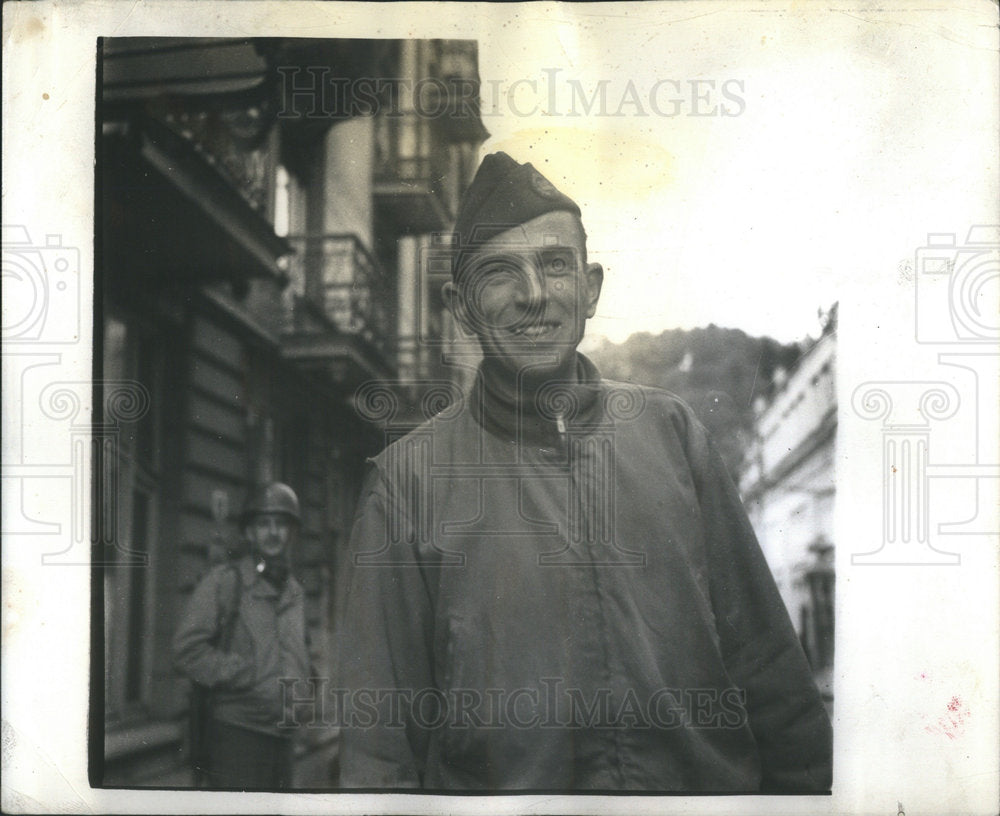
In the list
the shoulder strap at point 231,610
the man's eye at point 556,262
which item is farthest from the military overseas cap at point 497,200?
the shoulder strap at point 231,610

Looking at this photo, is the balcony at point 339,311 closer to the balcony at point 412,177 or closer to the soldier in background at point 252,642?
the balcony at point 412,177

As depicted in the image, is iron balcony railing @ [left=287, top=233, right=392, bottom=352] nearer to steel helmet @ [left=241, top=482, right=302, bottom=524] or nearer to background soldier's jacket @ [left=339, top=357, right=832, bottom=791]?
background soldier's jacket @ [left=339, top=357, right=832, bottom=791]

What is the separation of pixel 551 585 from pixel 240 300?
1.33 m

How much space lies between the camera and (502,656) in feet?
→ 9.12

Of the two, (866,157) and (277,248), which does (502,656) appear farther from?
(866,157)

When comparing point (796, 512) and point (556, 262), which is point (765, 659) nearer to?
point (796, 512)

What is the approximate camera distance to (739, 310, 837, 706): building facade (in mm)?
2820

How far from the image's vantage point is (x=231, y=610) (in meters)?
2.82

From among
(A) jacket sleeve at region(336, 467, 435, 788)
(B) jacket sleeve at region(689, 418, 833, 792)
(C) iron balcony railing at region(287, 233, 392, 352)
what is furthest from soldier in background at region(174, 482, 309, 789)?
(B) jacket sleeve at region(689, 418, 833, 792)

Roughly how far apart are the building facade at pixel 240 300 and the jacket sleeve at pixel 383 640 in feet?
0.22

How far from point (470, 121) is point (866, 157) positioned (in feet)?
4.15

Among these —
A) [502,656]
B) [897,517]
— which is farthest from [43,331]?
[897,517]

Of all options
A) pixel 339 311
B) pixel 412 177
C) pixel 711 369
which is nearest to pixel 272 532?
pixel 339 311

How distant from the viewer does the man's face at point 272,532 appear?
9.22 ft
